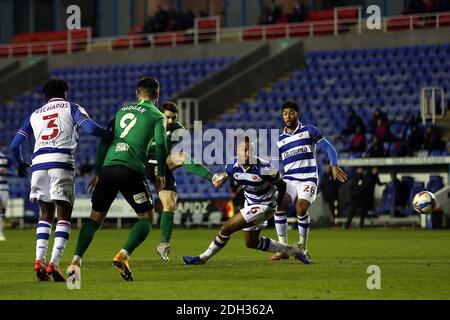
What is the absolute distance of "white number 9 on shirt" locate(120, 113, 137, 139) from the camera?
11.6 meters

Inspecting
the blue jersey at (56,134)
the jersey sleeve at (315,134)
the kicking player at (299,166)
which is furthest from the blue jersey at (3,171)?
the blue jersey at (56,134)

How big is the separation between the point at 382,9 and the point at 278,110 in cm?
718

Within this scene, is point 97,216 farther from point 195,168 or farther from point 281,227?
point 281,227

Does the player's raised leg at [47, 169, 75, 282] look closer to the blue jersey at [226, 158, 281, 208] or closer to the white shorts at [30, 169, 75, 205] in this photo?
the white shorts at [30, 169, 75, 205]

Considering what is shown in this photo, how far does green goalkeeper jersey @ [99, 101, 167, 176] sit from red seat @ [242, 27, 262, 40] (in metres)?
27.3

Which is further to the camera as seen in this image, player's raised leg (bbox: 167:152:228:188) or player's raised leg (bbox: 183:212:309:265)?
player's raised leg (bbox: 183:212:309:265)

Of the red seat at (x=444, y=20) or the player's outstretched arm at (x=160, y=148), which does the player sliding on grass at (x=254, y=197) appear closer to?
the player's outstretched arm at (x=160, y=148)

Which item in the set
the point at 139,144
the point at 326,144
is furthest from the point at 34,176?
the point at 326,144

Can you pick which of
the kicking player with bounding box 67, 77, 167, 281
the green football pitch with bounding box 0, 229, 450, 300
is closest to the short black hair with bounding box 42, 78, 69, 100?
the kicking player with bounding box 67, 77, 167, 281

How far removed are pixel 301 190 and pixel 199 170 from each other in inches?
90.4

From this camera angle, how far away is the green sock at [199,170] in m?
13.6

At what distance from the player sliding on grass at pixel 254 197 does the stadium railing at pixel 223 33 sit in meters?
22.0
